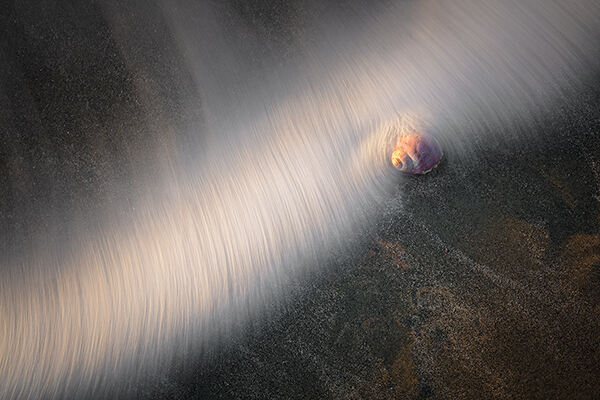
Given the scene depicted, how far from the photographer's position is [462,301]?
17.9 inches

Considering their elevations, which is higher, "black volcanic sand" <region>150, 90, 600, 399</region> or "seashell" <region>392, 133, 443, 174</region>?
"seashell" <region>392, 133, 443, 174</region>

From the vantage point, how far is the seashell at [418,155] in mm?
478

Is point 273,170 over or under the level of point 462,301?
over

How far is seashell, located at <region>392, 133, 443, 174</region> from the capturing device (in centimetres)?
48

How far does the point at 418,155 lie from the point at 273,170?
16cm

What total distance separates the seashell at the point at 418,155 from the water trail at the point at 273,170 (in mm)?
12

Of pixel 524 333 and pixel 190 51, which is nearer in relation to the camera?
pixel 524 333

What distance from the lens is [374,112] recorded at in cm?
50

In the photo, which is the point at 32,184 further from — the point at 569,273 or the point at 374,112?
the point at 569,273

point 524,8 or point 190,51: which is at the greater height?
point 190,51

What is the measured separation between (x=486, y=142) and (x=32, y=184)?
1.68 ft

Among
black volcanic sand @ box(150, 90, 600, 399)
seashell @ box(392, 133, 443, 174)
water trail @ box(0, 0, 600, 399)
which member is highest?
water trail @ box(0, 0, 600, 399)

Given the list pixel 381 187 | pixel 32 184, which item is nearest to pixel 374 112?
pixel 381 187

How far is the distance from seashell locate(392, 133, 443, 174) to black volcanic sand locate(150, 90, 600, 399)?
0.01 meters
